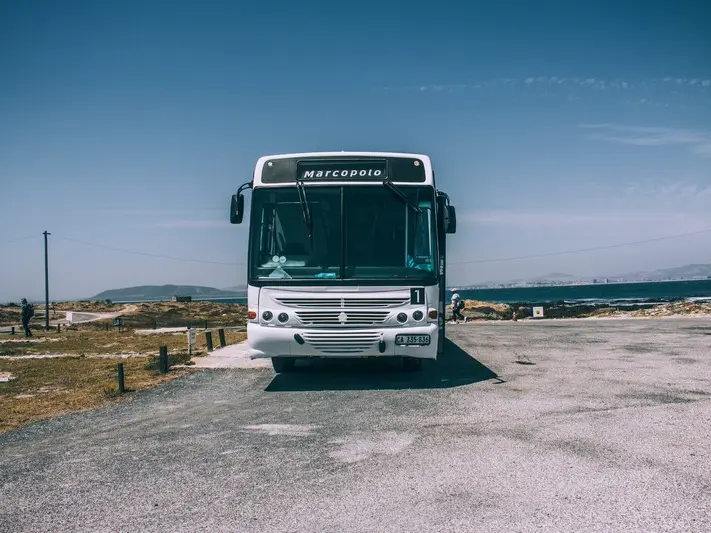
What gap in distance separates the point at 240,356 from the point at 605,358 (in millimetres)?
9061

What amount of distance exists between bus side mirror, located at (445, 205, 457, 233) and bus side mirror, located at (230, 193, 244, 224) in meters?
3.55

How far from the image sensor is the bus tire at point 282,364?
1288 centimetres

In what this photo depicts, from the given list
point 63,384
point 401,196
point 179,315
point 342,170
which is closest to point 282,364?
point 342,170

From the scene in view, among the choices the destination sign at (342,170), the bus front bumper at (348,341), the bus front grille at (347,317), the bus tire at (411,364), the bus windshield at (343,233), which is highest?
the destination sign at (342,170)

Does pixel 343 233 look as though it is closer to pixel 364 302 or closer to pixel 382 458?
pixel 364 302

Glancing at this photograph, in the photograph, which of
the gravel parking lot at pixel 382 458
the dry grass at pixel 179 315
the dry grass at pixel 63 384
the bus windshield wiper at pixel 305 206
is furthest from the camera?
the dry grass at pixel 179 315

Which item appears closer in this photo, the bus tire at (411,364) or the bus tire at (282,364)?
the bus tire at (411,364)

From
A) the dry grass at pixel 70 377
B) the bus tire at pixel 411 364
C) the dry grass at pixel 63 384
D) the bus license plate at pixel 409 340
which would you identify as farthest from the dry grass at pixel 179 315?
the bus license plate at pixel 409 340

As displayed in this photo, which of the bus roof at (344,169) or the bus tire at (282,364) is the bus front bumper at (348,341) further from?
the bus roof at (344,169)

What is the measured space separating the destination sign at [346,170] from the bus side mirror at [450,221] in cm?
74

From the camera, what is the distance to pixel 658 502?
16.4 ft

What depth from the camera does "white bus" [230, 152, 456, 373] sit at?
10.4 metres

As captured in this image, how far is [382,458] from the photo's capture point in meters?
6.48

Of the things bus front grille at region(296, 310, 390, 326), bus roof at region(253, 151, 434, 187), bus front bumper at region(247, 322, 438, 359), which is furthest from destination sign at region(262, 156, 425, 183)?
bus front bumper at region(247, 322, 438, 359)
